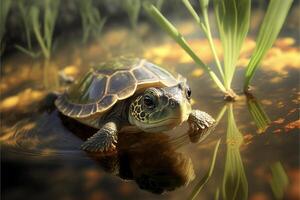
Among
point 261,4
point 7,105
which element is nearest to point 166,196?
point 7,105

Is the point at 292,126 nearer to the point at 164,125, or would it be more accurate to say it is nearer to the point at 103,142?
the point at 164,125

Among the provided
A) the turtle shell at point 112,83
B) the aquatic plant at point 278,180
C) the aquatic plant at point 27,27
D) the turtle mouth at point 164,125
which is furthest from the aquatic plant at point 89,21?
the aquatic plant at point 278,180

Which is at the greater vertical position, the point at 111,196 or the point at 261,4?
the point at 261,4

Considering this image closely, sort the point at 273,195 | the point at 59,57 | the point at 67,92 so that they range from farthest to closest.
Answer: the point at 59,57
the point at 67,92
the point at 273,195

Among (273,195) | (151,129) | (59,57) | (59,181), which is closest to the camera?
(273,195)

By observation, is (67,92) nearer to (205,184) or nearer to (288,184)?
(205,184)

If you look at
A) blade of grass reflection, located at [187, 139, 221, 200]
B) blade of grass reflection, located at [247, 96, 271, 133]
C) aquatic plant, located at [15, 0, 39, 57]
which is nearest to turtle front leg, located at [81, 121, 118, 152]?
blade of grass reflection, located at [187, 139, 221, 200]
